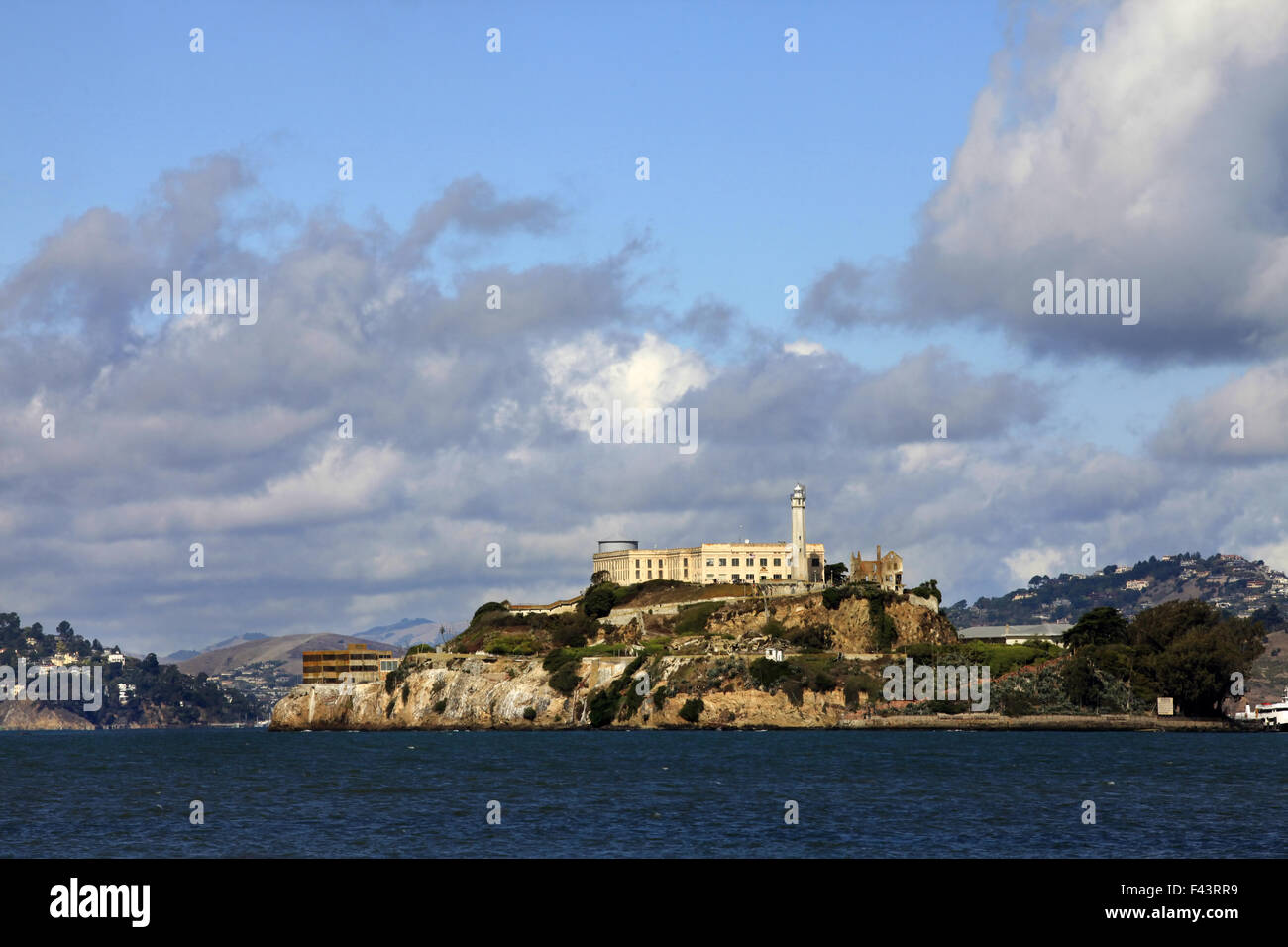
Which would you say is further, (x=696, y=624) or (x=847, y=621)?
(x=696, y=624)

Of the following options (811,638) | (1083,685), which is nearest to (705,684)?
(811,638)

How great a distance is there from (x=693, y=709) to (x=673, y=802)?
10732cm

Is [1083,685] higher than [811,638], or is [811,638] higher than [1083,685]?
[811,638]

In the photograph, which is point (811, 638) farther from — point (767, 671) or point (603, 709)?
point (603, 709)

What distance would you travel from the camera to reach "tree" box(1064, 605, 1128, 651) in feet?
594

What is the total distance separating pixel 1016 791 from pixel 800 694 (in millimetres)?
99352

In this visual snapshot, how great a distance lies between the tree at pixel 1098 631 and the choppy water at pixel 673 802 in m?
A: 59.1

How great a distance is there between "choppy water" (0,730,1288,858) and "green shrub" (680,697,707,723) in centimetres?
5092

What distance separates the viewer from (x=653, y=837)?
175 ft

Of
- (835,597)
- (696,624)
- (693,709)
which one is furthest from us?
(696,624)

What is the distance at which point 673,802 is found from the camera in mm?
66938

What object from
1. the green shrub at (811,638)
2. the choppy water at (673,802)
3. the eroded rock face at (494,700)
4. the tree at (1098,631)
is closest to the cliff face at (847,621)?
the green shrub at (811,638)
